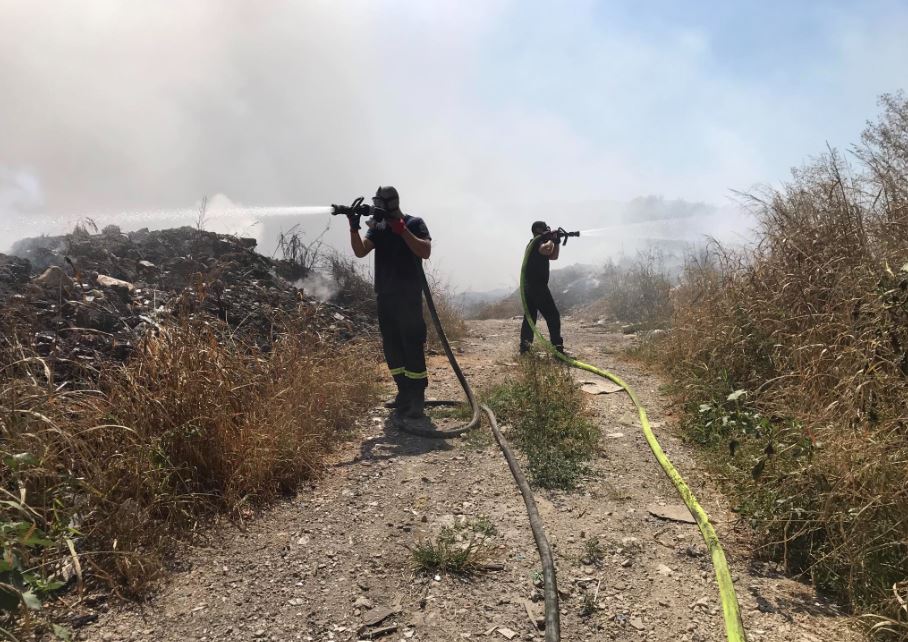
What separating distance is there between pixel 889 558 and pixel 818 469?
1.28 feet

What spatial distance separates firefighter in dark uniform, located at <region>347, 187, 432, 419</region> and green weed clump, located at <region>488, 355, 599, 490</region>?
0.70 meters

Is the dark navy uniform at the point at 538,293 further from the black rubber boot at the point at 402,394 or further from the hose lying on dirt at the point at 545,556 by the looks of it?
the hose lying on dirt at the point at 545,556

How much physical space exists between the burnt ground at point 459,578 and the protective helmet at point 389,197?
185 cm

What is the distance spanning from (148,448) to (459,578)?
5.19 feet

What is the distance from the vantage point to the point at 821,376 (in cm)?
271

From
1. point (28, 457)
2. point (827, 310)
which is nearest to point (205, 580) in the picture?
point (28, 457)

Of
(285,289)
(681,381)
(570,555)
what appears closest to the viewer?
(570,555)

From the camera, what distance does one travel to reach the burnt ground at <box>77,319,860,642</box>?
Answer: 192 centimetres

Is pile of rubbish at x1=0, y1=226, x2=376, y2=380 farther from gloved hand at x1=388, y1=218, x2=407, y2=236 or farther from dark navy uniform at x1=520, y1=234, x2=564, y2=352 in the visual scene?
dark navy uniform at x1=520, y1=234, x2=564, y2=352

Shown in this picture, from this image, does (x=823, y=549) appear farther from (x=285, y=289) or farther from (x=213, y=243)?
(x=213, y=243)

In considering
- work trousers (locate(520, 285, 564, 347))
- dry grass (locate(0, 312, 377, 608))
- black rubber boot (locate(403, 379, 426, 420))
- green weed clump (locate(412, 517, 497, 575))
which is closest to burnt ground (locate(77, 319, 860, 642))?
green weed clump (locate(412, 517, 497, 575))

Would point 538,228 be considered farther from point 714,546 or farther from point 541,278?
point 714,546

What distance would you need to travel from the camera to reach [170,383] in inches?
110

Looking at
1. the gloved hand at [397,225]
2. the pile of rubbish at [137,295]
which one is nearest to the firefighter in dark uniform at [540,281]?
the pile of rubbish at [137,295]
